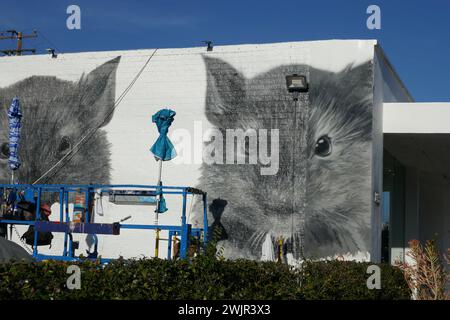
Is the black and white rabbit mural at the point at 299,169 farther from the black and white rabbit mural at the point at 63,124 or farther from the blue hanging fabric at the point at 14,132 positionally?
the blue hanging fabric at the point at 14,132

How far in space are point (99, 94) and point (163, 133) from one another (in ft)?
7.74

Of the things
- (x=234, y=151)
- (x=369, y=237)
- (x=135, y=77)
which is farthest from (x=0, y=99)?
(x=369, y=237)

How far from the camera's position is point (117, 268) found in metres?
6.52

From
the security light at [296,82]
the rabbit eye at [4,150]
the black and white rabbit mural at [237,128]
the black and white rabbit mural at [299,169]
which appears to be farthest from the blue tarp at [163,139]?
the rabbit eye at [4,150]

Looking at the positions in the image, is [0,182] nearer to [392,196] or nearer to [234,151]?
[234,151]

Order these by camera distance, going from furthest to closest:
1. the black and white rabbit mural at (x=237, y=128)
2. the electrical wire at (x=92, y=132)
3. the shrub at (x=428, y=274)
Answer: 1. the electrical wire at (x=92, y=132)
2. the black and white rabbit mural at (x=237, y=128)
3. the shrub at (x=428, y=274)

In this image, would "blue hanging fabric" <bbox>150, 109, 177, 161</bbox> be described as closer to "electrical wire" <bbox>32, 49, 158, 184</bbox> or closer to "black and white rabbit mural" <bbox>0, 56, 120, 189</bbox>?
"electrical wire" <bbox>32, 49, 158, 184</bbox>

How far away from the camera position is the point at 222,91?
1537cm

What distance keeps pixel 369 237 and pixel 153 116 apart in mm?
5379

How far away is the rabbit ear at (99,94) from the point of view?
1616 centimetres

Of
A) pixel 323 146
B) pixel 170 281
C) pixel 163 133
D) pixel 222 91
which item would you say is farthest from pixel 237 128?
pixel 170 281

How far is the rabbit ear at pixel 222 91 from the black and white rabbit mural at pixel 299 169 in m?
0.02

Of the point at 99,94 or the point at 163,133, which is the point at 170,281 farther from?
the point at 99,94

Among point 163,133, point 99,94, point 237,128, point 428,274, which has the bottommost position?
point 428,274
